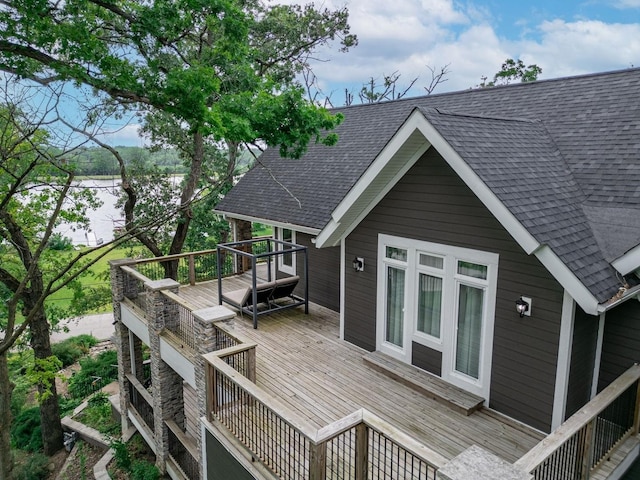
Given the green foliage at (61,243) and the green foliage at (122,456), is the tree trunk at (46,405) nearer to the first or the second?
the green foliage at (61,243)

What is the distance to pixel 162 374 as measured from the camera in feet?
30.4

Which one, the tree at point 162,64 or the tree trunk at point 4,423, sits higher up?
the tree at point 162,64

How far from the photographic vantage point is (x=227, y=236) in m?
21.3

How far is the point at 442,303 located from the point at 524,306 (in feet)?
4.04

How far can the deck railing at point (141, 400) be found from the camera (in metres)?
11.0

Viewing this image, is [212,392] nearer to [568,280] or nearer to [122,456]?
[568,280]

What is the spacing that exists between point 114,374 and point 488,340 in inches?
672

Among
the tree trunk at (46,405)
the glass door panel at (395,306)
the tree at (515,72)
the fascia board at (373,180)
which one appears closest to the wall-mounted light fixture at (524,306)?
the glass door panel at (395,306)

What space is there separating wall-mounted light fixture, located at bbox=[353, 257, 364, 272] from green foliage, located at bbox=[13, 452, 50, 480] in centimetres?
1235

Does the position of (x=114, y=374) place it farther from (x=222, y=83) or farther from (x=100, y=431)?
(x=222, y=83)

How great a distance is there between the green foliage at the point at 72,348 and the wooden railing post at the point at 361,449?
22.0m

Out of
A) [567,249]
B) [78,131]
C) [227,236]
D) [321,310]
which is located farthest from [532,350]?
[227,236]

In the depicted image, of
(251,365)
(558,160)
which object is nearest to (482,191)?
(558,160)

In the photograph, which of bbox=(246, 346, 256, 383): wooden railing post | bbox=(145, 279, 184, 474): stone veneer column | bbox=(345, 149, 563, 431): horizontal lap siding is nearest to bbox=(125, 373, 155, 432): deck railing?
bbox=(145, 279, 184, 474): stone veneer column
